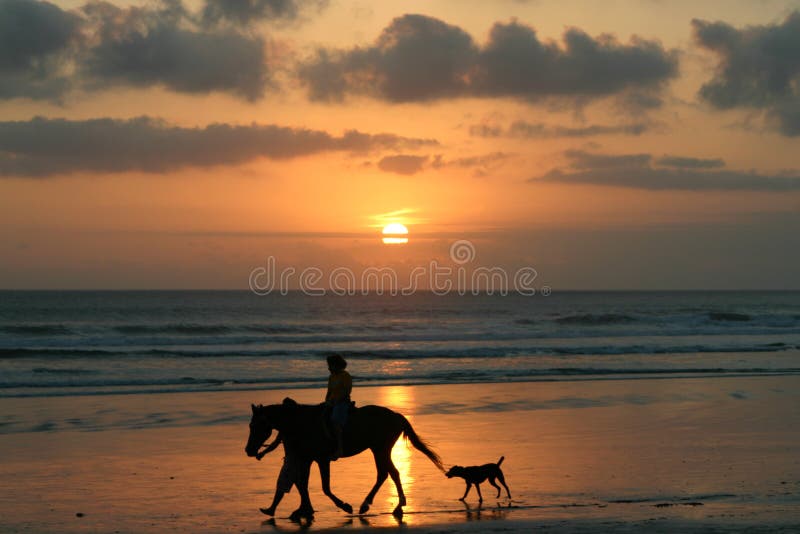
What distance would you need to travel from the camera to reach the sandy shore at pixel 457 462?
8.91 metres

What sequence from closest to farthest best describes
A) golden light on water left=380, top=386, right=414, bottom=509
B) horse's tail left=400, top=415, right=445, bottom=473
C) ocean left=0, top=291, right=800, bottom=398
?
1. horse's tail left=400, top=415, right=445, bottom=473
2. golden light on water left=380, top=386, right=414, bottom=509
3. ocean left=0, top=291, right=800, bottom=398

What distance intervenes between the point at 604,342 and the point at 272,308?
57841mm

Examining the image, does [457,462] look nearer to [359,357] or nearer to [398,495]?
[398,495]

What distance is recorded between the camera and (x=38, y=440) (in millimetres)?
14289

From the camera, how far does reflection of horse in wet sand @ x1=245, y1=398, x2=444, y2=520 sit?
30.5 ft

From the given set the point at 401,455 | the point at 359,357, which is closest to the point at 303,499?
the point at 401,455

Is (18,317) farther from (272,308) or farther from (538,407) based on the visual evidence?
(538,407)

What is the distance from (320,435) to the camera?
9.41 m

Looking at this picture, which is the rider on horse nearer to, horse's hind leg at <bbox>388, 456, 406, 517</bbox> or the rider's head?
the rider's head

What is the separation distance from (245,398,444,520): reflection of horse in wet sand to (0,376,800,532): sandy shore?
0.94 feet

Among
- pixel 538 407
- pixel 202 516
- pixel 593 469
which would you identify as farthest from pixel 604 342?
pixel 202 516

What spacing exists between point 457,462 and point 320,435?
3.45 m

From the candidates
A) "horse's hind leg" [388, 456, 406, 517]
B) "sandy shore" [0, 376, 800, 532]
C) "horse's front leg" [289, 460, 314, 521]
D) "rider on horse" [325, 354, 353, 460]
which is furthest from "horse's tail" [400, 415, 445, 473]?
"horse's front leg" [289, 460, 314, 521]

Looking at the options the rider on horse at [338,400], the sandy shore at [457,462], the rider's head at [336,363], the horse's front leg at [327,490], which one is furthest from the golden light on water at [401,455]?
the rider's head at [336,363]
